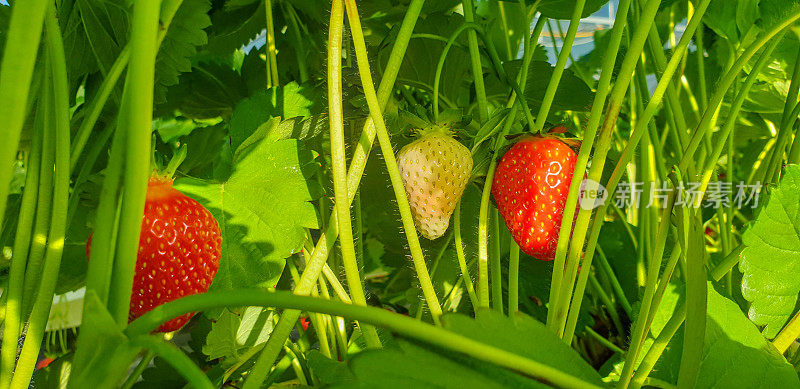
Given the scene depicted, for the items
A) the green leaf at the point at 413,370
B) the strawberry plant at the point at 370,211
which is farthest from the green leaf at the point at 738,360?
the green leaf at the point at 413,370

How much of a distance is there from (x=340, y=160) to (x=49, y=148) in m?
0.13

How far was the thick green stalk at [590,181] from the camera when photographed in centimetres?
27

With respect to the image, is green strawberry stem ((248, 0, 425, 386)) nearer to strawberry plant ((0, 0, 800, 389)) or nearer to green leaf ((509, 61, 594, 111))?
strawberry plant ((0, 0, 800, 389))

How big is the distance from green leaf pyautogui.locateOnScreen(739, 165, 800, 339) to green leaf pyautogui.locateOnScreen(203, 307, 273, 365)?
0.30m

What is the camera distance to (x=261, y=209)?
1.12 feet

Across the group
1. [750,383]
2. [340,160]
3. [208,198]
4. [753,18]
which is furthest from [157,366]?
[753,18]

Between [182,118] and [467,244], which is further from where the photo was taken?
[182,118]

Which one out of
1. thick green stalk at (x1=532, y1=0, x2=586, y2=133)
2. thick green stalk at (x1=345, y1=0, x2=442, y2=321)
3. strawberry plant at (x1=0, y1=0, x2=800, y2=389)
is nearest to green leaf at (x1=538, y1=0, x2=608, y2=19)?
strawberry plant at (x1=0, y1=0, x2=800, y2=389)

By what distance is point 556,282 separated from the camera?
29 centimetres

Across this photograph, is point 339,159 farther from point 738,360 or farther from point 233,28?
point 233,28

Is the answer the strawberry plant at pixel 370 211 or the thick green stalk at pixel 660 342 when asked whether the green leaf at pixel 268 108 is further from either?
the thick green stalk at pixel 660 342

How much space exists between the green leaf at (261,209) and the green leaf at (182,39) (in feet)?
0.34

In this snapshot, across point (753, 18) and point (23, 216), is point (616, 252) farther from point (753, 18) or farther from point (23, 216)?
point (23, 216)

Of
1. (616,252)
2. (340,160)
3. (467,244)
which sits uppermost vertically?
(340,160)
